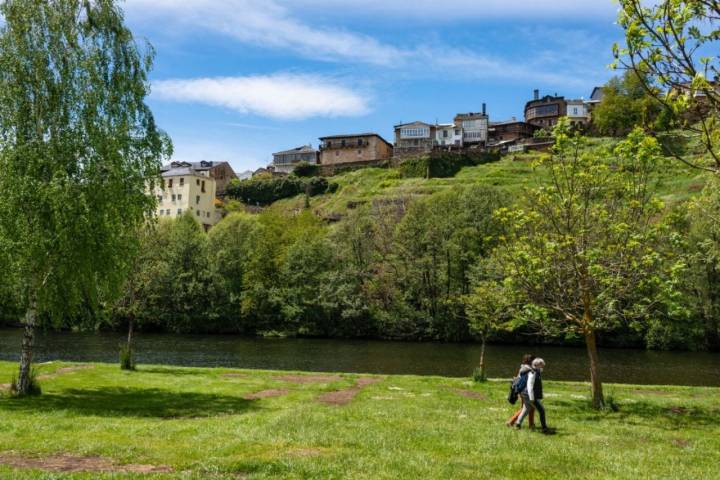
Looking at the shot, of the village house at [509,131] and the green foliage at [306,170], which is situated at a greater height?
the village house at [509,131]

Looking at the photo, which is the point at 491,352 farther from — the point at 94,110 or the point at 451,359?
the point at 94,110

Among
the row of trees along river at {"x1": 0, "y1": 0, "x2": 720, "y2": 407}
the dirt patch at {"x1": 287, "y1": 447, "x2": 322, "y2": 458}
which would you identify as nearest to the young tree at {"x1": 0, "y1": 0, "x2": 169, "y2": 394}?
the row of trees along river at {"x1": 0, "y1": 0, "x2": 720, "y2": 407}

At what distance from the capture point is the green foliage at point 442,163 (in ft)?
443

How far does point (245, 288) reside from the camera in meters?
86.6

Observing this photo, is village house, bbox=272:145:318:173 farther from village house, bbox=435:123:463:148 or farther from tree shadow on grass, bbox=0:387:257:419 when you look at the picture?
tree shadow on grass, bbox=0:387:257:419

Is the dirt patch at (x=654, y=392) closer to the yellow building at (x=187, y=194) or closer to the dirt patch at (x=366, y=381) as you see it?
the dirt patch at (x=366, y=381)

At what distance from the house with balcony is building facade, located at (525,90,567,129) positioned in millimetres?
46860

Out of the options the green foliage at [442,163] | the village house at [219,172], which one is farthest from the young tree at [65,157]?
the village house at [219,172]

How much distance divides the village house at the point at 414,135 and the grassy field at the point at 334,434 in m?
139

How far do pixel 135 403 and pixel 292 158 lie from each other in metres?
164

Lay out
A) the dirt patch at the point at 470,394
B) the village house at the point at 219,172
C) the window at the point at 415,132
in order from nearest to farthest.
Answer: the dirt patch at the point at 470,394 → the village house at the point at 219,172 → the window at the point at 415,132

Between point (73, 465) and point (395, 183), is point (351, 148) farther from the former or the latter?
point (73, 465)

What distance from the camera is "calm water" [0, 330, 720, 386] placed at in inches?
1809

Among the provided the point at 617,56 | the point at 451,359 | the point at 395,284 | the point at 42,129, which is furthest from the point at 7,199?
the point at 395,284
